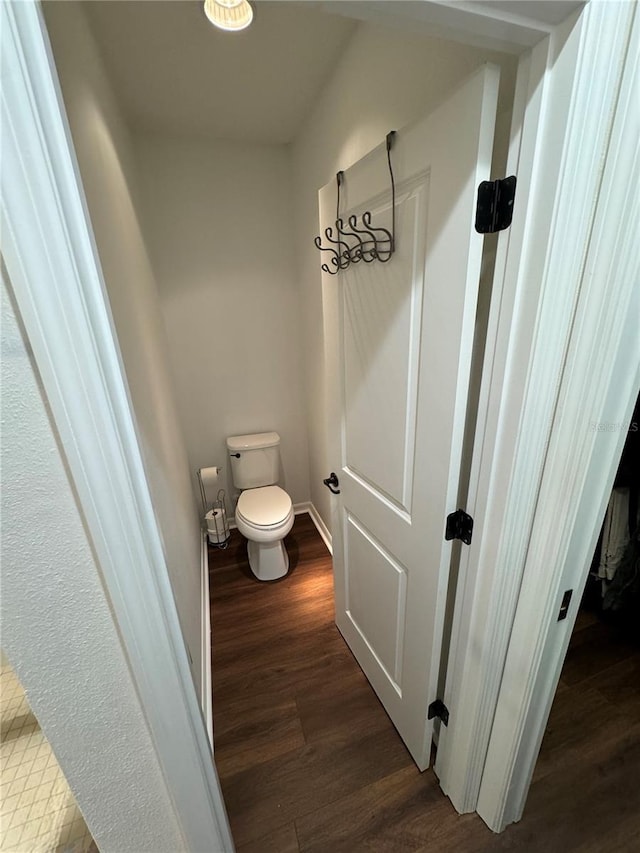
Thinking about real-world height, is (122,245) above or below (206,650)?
above

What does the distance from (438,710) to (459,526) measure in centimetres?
73

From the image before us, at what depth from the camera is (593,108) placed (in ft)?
1.90

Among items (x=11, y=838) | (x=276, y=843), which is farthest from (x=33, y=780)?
(x=276, y=843)

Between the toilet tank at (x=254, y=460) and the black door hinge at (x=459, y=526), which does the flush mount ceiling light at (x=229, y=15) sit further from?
the toilet tank at (x=254, y=460)

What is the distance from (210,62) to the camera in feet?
4.48

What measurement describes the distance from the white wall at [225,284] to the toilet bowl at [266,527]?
0.48 m

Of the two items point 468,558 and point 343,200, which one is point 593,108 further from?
point 468,558

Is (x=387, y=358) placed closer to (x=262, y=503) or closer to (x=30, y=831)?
(x=262, y=503)

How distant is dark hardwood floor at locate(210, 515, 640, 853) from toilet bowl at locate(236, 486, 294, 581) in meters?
0.33

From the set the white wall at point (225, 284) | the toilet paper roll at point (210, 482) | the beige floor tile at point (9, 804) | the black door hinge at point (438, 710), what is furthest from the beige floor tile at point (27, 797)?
the white wall at point (225, 284)

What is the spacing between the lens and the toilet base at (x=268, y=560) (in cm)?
212

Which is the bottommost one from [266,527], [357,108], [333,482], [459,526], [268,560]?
[268,560]

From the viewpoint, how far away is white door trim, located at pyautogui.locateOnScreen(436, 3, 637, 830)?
58 centimetres

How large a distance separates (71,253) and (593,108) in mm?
837
